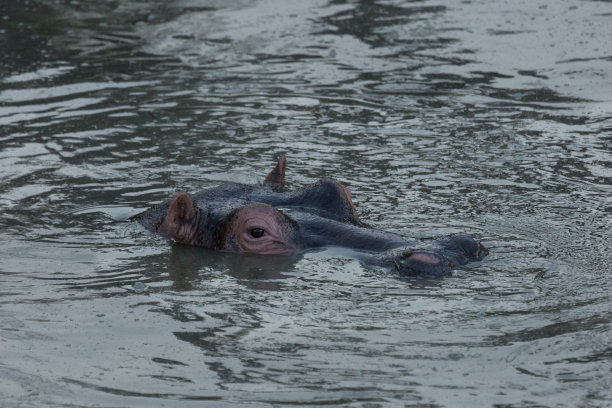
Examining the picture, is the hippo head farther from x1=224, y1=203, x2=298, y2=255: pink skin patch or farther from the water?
the water

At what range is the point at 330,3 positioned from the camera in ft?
47.8

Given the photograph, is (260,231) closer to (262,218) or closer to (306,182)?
(262,218)

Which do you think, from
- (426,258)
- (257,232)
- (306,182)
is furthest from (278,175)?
(426,258)

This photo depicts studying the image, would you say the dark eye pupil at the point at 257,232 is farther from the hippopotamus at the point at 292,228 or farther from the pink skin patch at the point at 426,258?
the pink skin patch at the point at 426,258

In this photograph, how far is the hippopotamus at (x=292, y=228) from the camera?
20.7ft

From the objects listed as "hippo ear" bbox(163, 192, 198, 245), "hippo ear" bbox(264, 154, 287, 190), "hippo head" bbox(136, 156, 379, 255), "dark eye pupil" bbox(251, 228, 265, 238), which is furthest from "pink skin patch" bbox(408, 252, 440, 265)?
"hippo ear" bbox(264, 154, 287, 190)

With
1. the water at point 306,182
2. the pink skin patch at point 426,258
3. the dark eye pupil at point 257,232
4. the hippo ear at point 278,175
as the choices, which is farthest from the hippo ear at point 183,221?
the pink skin patch at point 426,258

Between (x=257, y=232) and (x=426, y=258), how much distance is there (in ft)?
4.34

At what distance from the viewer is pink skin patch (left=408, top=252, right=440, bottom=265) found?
20.1 feet

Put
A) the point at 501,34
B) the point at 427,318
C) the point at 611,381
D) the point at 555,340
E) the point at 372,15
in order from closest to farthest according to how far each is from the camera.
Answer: the point at 611,381, the point at 555,340, the point at 427,318, the point at 501,34, the point at 372,15

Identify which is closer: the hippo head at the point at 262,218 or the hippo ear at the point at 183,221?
the hippo head at the point at 262,218

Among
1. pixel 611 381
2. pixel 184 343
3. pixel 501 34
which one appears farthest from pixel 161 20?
pixel 611 381

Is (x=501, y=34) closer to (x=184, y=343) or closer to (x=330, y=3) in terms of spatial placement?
(x=330, y=3)

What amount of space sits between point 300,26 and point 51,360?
8925 millimetres
